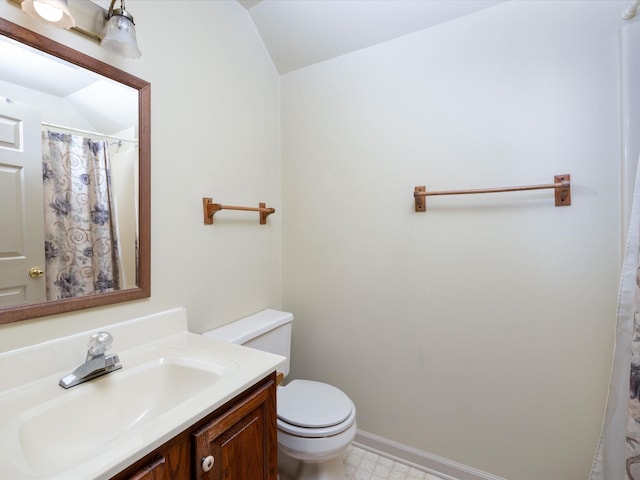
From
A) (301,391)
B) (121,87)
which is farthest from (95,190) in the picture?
(301,391)

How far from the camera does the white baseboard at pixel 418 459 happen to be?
4.95 feet

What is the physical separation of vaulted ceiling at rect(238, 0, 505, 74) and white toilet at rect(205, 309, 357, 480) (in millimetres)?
1500

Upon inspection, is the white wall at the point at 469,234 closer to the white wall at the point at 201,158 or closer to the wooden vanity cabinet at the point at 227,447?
the white wall at the point at 201,158

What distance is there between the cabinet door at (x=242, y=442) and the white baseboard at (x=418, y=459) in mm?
900

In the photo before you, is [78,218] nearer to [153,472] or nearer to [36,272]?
[36,272]

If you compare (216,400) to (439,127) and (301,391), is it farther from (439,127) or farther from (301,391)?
(439,127)

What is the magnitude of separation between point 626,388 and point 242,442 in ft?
4.59

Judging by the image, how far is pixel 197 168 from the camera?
1.40 metres

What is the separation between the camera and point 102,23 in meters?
1.04

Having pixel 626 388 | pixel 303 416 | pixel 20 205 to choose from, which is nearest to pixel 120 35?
pixel 20 205

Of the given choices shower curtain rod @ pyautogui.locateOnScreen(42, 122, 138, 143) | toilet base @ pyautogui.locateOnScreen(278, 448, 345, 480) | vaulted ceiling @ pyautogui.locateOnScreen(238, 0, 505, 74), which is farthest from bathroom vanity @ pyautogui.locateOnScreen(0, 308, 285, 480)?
vaulted ceiling @ pyautogui.locateOnScreen(238, 0, 505, 74)

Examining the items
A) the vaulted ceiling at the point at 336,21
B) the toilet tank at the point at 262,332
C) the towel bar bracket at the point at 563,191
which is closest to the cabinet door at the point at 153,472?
the toilet tank at the point at 262,332

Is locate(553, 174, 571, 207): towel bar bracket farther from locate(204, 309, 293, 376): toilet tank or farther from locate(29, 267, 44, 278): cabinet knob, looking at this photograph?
locate(29, 267, 44, 278): cabinet knob

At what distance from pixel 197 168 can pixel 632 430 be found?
1.93m
